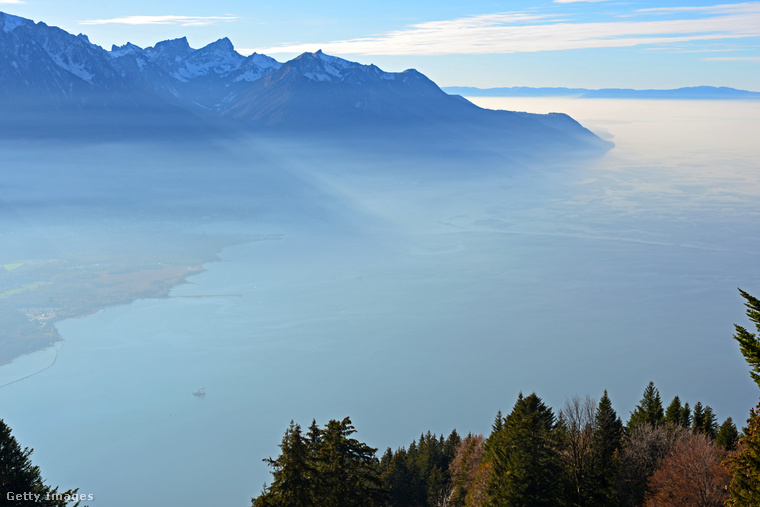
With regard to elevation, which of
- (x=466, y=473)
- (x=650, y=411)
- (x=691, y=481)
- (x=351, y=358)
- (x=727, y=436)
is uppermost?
(x=691, y=481)

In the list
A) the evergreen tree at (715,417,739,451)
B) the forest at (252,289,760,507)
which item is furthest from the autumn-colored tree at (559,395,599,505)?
the evergreen tree at (715,417,739,451)

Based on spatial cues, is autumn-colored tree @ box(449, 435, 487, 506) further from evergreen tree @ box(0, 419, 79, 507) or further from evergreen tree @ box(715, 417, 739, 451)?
evergreen tree @ box(0, 419, 79, 507)

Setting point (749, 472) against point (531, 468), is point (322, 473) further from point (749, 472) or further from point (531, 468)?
point (749, 472)

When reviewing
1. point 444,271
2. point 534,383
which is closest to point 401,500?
point 534,383

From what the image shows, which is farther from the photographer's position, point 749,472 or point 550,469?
point 550,469

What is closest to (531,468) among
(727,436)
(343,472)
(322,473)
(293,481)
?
(343,472)

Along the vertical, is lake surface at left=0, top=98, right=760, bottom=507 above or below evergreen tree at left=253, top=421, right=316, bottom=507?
below
